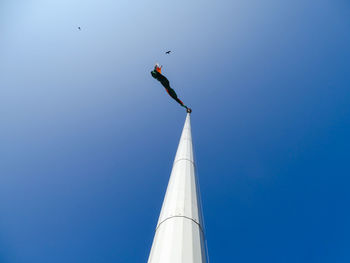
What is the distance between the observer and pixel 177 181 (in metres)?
4.99

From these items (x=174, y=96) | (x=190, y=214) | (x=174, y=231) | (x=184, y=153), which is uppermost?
(x=174, y=96)

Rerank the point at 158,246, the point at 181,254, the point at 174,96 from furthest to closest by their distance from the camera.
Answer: the point at 174,96 → the point at 158,246 → the point at 181,254

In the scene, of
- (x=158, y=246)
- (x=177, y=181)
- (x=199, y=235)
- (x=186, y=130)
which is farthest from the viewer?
(x=186, y=130)

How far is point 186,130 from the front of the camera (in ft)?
32.7

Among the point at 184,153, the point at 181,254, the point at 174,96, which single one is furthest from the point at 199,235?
the point at 174,96

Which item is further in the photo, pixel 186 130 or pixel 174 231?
pixel 186 130

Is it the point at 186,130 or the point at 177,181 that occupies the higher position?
the point at 186,130

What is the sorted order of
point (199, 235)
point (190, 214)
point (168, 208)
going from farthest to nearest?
point (168, 208), point (190, 214), point (199, 235)

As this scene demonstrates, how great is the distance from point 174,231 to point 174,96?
13.9 m

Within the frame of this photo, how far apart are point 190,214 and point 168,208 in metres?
0.52

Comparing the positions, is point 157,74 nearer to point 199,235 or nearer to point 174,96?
point 174,96

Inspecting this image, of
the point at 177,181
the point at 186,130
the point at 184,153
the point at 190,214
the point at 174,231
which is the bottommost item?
the point at 174,231

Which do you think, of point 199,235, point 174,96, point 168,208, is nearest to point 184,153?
point 168,208

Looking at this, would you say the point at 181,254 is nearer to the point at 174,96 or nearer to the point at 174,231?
the point at 174,231
